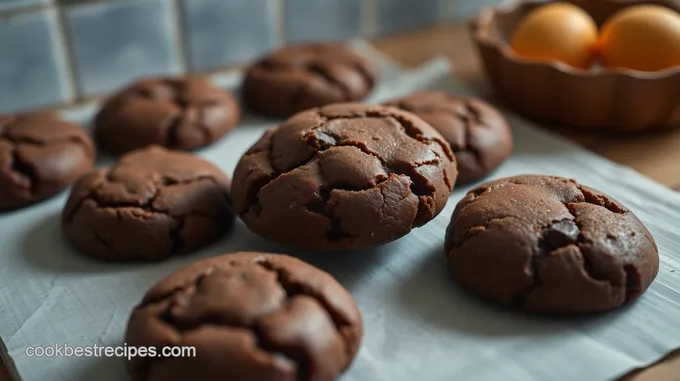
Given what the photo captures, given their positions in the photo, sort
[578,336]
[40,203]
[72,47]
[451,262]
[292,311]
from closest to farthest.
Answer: [292,311] → [578,336] → [451,262] → [40,203] → [72,47]

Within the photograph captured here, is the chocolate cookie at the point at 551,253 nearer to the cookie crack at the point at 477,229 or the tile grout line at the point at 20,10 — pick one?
the cookie crack at the point at 477,229

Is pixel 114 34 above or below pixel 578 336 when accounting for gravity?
Answer: above

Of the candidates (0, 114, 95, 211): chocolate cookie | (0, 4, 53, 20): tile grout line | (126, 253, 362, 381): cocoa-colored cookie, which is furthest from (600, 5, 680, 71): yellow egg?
(0, 4, 53, 20): tile grout line

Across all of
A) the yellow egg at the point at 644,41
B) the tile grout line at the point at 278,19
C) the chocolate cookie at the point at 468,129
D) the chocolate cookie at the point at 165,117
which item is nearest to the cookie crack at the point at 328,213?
the chocolate cookie at the point at 468,129

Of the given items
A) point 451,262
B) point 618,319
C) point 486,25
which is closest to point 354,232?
point 451,262

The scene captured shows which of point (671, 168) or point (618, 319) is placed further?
point (671, 168)

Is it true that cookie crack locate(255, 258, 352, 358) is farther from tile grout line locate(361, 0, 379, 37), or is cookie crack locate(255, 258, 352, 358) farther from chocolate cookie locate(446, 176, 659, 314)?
tile grout line locate(361, 0, 379, 37)

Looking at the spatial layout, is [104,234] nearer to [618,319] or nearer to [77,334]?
[77,334]
